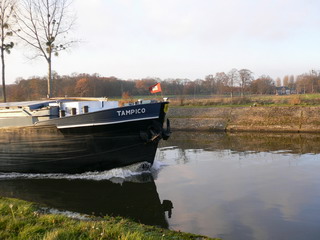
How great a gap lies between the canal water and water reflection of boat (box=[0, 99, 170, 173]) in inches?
17.6

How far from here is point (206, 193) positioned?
8547 millimetres

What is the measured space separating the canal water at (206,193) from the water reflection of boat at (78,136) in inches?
17.6

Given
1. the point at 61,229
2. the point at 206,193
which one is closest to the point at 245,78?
the point at 206,193

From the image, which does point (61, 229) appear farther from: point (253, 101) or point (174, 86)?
point (174, 86)

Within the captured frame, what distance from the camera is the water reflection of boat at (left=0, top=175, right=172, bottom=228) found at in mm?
7391

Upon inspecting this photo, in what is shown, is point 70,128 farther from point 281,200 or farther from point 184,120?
point 184,120

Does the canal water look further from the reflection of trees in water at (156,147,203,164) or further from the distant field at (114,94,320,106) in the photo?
the distant field at (114,94,320,106)

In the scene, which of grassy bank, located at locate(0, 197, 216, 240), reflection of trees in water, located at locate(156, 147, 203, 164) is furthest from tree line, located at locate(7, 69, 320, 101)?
grassy bank, located at locate(0, 197, 216, 240)

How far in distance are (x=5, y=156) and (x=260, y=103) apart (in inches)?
993

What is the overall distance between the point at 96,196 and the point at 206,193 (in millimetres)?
3205

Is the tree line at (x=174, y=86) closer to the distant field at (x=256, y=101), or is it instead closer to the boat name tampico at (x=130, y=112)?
the distant field at (x=256, y=101)

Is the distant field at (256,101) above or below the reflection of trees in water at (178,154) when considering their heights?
above

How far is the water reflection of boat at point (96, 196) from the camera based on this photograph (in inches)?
291

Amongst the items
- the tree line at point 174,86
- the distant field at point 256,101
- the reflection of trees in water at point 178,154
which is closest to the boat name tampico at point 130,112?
the reflection of trees in water at point 178,154
